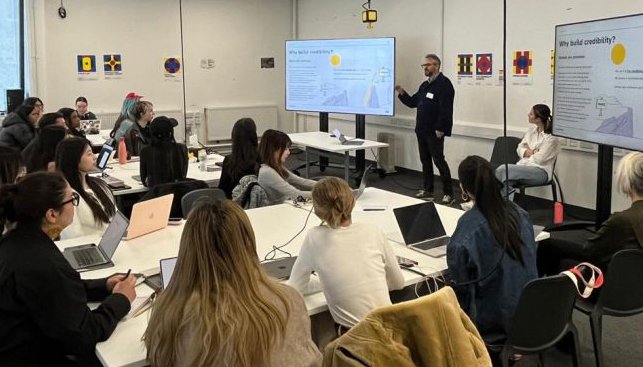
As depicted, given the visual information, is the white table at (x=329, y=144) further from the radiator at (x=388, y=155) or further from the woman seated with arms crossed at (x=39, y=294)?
the woman seated with arms crossed at (x=39, y=294)

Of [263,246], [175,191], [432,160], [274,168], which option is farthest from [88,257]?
[432,160]

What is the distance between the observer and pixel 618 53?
4.48m

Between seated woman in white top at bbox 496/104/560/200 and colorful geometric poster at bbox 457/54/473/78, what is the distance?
1476 mm

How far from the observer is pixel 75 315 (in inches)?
81.2

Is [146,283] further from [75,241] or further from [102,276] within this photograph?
[75,241]

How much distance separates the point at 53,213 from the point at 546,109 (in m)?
4.83

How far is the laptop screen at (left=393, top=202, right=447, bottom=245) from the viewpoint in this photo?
3.18m

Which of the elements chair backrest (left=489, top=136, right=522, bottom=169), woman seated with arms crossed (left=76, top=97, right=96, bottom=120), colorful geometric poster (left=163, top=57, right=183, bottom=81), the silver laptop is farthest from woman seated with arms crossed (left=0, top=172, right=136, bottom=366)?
colorful geometric poster (left=163, top=57, right=183, bottom=81)

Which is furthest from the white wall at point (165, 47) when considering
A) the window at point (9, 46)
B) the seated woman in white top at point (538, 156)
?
the seated woman in white top at point (538, 156)

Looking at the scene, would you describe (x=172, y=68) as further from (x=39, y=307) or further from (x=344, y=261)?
(x=39, y=307)

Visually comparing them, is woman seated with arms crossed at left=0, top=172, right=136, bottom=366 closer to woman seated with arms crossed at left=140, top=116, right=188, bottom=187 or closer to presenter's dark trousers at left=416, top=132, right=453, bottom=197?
woman seated with arms crossed at left=140, top=116, right=188, bottom=187

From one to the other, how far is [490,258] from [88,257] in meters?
1.79

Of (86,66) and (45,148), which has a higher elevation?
(86,66)

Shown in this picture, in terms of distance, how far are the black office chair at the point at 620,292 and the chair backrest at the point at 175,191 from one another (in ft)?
7.74
